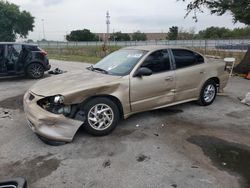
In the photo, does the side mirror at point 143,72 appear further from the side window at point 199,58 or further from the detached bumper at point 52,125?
the side window at point 199,58

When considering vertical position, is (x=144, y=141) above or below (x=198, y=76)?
below

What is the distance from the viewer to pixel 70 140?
4.39m

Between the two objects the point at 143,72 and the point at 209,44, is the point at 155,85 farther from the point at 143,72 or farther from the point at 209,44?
the point at 209,44

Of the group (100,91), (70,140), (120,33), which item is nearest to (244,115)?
(100,91)

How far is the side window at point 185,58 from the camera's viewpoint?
587 centimetres

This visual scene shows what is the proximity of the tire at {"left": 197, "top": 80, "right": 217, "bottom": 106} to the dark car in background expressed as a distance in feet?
24.1

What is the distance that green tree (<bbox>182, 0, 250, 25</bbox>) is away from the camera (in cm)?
1129

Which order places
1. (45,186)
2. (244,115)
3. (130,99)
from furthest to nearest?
(244,115), (130,99), (45,186)

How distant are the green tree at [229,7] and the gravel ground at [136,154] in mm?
6897

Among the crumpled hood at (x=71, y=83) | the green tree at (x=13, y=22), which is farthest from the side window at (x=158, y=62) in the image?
the green tree at (x=13, y=22)

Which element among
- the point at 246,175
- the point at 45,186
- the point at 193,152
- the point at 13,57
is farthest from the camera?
the point at 13,57

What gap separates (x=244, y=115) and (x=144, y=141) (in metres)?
2.80

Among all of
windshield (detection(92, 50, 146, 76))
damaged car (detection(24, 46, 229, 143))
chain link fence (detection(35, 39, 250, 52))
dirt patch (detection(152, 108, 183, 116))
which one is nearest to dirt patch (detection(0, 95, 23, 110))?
damaged car (detection(24, 46, 229, 143))

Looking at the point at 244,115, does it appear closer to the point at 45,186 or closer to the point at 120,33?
the point at 45,186
